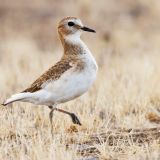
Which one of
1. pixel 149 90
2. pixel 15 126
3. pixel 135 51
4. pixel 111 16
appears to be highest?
pixel 111 16

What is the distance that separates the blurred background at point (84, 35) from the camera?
1501 cm

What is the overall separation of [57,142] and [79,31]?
1873 mm

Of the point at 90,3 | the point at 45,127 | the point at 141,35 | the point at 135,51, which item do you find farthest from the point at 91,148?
the point at 90,3

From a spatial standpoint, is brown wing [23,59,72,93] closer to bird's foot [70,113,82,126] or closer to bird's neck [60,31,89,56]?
bird's neck [60,31,89,56]

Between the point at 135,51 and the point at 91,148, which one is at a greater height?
the point at 135,51

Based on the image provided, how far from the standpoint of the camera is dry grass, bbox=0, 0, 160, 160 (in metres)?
8.12

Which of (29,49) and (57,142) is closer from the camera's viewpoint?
(57,142)

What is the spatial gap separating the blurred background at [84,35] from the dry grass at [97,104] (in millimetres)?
30

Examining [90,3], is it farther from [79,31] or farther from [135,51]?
[79,31]

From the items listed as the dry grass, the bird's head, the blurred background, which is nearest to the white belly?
the dry grass

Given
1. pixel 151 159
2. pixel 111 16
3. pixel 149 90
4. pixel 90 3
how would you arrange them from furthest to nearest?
pixel 90 3, pixel 111 16, pixel 149 90, pixel 151 159

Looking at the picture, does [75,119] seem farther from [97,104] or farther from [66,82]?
[97,104]

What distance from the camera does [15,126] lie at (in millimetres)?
9242

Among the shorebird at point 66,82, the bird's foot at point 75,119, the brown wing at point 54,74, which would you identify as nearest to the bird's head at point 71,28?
the shorebird at point 66,82
